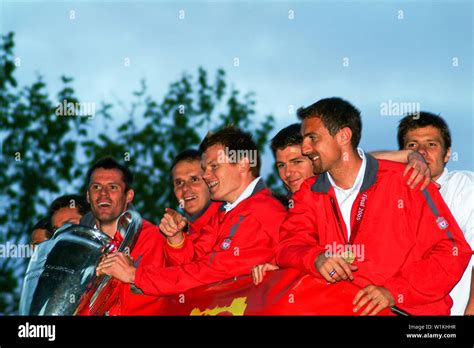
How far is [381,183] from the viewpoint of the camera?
17.7ft

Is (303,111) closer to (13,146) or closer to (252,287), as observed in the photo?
(252,287)

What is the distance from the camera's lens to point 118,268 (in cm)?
579

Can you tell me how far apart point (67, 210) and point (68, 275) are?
7.19ft

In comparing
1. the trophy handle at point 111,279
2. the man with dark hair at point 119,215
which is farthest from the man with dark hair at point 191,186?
the trophy handle at point 111,279

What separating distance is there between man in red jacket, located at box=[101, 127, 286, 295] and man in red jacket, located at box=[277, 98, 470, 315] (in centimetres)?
28

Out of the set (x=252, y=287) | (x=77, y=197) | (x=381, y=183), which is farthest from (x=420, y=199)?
(x=77, y=197)

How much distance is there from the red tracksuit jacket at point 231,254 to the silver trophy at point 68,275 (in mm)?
271

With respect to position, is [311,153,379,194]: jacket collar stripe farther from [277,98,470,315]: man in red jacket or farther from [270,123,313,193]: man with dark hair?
[270,123,313,193]: man with dark hair

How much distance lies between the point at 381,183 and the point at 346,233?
0.36 metres

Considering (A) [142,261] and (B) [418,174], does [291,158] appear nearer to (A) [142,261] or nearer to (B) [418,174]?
(A) [142,261]

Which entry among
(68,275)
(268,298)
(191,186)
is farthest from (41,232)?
(268,298)

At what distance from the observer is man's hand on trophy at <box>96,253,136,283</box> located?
5758 millimetres

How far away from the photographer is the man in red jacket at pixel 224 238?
5.73m

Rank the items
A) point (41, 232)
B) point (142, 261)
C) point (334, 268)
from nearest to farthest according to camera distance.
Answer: point (334, 268) → point (142, 261) → point (41, 232)
